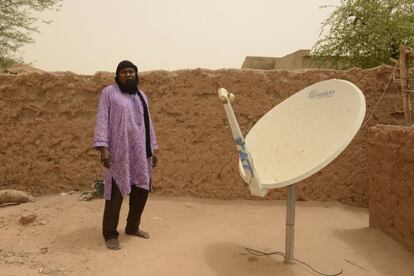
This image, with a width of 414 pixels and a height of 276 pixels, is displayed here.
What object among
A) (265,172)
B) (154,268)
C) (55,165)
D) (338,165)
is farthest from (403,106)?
(55,165)

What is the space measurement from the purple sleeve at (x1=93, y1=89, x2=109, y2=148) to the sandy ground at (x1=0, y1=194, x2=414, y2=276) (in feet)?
2.91

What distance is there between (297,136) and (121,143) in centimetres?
142

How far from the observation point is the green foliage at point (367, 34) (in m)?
10.0

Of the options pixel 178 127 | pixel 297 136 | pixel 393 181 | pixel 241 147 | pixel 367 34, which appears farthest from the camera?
pixel 367 34

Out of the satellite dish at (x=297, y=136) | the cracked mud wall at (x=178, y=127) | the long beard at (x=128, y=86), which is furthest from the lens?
the cracked mud wall at (x=178, y=127)

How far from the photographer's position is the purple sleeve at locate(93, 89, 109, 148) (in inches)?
124

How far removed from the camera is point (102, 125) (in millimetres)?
3188

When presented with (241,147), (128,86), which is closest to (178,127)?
(128,86)

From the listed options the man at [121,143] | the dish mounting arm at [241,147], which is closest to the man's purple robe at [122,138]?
the man at [121,143]

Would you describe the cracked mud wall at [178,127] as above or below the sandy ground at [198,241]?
above

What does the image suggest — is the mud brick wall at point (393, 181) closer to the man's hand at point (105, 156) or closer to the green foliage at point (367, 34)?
the man's hand at point (105, 156)

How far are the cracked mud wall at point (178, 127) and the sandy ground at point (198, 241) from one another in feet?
0.89

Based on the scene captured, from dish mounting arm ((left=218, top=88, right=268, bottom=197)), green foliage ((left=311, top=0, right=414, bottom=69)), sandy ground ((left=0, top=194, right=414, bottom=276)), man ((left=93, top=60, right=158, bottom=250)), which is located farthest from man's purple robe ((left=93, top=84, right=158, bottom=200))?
green foliage ((left=311, top=0, right=414, bottom=69))

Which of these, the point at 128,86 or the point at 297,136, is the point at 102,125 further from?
the point at 297,136
